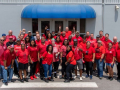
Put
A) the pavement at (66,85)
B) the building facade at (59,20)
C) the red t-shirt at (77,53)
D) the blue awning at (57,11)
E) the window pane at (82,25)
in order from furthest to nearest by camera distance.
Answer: the window pane at (82,25) → the building facade at (59,20) → the blue awning at (57,11) → the red t-shirt at (77,53) → the pavement at (66,85)

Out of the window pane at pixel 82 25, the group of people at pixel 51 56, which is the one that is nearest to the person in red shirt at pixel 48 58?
the group of people at pixel 51 56

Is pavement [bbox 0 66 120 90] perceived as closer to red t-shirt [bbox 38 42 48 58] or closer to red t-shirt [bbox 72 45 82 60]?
red t-shirt [bbox 72 45 82 60]

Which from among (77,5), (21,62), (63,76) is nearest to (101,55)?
(63,76)

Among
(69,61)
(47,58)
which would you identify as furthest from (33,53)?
(69,61)

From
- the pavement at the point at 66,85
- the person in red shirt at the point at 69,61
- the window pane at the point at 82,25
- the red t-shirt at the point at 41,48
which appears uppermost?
the window pane at the point at 82,25

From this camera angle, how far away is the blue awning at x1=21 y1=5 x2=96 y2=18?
39.2 feet

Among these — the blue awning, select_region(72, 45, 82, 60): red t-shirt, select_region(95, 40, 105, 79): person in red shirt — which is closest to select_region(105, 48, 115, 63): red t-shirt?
select_region(95, 40, 105, 79): person in red shirt

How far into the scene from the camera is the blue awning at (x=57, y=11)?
39.2 feet

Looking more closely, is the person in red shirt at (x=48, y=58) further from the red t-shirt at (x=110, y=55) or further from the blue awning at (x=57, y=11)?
the blue awning at (x=57, y=11)

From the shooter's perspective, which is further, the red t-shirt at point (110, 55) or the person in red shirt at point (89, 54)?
the person in red shirt at point (89, 54)

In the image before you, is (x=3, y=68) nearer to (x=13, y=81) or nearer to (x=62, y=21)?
(x=13, y=81)

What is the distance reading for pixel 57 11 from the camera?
11977 mm

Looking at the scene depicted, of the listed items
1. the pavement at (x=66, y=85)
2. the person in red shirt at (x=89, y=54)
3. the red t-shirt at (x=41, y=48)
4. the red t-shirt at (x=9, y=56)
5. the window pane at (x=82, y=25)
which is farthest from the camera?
the window pane at (x=82, y=25)

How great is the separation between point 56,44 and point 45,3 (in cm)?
545
